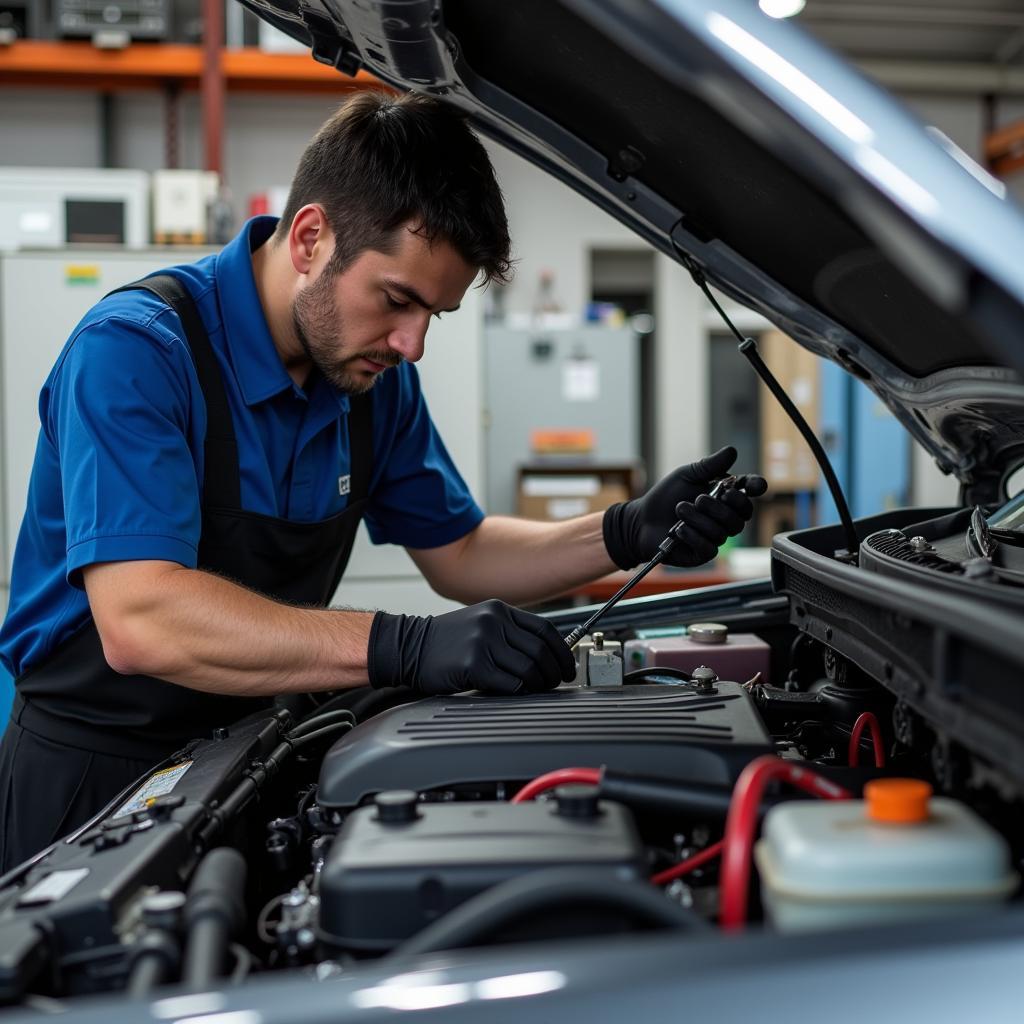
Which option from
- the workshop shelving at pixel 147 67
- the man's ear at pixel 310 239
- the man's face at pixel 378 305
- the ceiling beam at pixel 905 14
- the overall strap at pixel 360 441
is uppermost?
the ceiling beam at pixel 905 14

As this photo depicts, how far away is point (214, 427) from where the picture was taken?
123cm

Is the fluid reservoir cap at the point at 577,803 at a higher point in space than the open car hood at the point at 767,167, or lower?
lower

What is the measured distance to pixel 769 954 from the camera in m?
0.48

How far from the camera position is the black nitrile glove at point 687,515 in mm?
1307

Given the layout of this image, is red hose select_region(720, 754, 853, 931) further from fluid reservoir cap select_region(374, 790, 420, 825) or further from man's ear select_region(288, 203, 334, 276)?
man's ear select_region(288, 203, 334, 276)

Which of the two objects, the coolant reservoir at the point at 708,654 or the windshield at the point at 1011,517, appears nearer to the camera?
the windshield at the point at 1011,517

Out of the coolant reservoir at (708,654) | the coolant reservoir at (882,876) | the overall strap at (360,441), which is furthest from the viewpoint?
the overall strap at (360,441)

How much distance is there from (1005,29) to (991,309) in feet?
20.6

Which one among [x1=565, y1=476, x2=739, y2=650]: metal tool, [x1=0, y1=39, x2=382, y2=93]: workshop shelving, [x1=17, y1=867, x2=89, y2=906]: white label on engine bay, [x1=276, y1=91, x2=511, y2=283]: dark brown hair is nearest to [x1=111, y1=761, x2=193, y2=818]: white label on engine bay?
[x1=17, y1=867, x2=89, y2=906]: white label on engine bay

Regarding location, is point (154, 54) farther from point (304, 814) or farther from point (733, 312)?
point (304, 814)

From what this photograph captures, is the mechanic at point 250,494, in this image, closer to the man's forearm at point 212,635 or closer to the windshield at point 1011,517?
the man's forearm at point 212,635

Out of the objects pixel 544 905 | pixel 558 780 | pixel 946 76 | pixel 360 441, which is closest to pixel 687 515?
pixel 360 441

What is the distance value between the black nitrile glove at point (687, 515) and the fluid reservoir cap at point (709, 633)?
3.4 inches

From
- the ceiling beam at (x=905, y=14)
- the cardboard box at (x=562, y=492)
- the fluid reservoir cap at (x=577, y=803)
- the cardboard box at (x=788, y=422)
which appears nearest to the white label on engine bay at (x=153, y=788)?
the fluid reservoir cap at (x=577, y=803)
